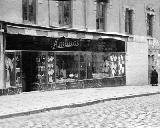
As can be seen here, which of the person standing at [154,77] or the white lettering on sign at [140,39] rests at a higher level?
the white lettering on sign at [140,39]

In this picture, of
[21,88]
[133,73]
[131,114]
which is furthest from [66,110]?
[133,73]

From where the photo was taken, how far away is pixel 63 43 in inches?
867

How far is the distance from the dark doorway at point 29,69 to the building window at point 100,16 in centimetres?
591

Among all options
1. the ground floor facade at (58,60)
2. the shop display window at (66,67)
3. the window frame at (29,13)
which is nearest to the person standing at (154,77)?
the ground floor facade at (58,60)

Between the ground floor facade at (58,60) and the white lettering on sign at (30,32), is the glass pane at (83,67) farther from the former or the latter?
the white lettering on sign at (30,32)

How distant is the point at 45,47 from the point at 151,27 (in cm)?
1233

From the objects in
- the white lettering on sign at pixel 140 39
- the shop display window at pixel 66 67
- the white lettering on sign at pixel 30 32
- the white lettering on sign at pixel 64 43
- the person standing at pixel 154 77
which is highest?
the white lettering on sign at pixel 140 39

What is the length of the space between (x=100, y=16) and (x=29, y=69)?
22.4 feet

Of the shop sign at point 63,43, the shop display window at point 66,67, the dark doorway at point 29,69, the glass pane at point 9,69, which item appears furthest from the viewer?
the shop display window at point 66,67

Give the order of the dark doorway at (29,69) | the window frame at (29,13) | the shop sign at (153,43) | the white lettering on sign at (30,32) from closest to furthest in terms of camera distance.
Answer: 1. the white lettering on sign at (30,32)
2. the window frame at (29,13)
3. the dark doorway at (29,69)
4. the shop sign at (153,43)

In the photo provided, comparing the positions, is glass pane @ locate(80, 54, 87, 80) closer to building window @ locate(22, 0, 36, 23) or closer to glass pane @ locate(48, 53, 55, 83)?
glass pane @ locate(48, 53, 55, 83)

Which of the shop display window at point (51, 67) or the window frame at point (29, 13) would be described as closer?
the window frame at point (29, 13)

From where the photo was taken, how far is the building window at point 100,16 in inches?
979

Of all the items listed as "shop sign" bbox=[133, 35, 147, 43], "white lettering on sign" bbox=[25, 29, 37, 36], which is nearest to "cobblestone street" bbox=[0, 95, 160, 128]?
"white lettering on sign" bbox=[25, 29, 37, 36]
